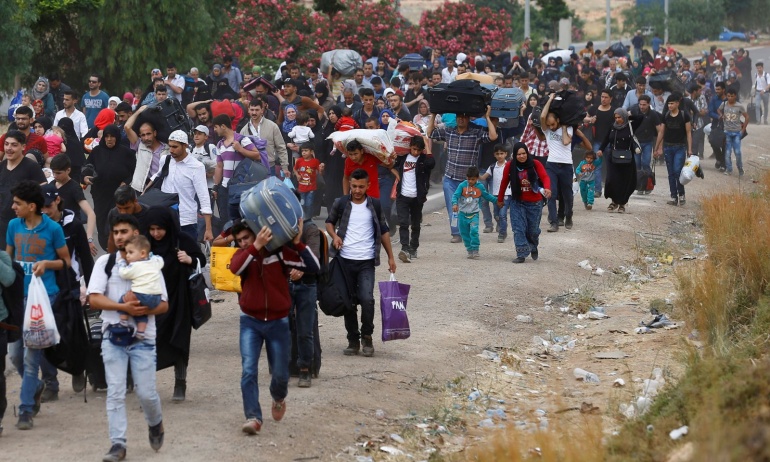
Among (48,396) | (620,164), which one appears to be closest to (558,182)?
(620,164)

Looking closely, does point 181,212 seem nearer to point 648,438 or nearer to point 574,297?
point 574,297

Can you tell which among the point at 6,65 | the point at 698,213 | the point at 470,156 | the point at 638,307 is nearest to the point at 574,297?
the point at 638,307

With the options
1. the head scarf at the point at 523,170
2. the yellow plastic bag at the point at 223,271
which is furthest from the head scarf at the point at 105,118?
the yellow plastic bag at the point at 223,271

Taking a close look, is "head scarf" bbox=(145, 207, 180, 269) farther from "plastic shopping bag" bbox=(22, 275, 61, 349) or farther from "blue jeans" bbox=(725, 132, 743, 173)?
"blue jeans" bbox=(725, 132, 743, 173)

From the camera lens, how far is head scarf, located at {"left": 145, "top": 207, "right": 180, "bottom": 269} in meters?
8.80

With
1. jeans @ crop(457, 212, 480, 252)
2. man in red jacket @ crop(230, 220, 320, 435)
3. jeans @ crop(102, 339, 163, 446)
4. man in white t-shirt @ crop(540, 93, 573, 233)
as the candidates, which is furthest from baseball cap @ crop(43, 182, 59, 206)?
man in white t-shirt @ crop(540, 93, 573, 233)

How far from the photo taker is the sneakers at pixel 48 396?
902 cm

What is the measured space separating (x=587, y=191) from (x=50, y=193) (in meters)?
11.0

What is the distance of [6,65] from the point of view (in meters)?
26.9

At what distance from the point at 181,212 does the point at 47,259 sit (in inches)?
110

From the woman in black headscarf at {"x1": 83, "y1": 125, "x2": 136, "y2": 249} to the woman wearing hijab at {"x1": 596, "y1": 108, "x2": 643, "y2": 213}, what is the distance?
24.6 ft

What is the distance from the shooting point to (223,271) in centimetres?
929

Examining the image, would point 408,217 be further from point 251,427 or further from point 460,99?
point 251,427

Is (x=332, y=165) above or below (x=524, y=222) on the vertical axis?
above
